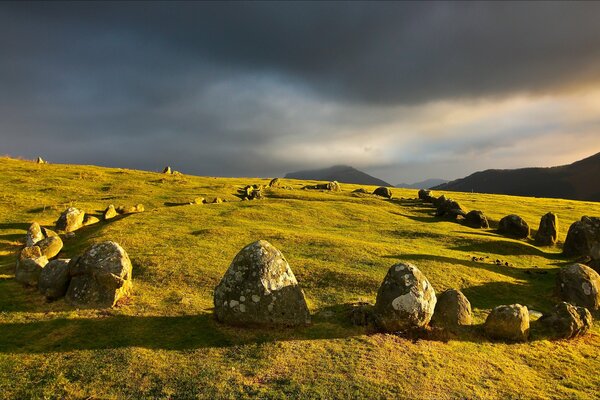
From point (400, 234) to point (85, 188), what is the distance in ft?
162

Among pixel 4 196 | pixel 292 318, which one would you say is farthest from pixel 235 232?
pixel 4 196

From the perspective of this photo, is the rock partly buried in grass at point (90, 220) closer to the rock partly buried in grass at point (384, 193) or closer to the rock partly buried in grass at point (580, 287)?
the rock partly buried in grass at point (580, 287)

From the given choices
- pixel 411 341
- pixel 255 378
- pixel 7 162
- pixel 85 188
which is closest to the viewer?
pixel 255 378

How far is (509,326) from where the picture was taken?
20766 millimetres

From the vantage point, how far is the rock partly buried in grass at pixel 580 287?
2617 centimetres

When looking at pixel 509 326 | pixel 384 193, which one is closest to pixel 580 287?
pixel 509 326

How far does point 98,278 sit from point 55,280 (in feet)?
9.47

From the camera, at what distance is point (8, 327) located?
1845 cm

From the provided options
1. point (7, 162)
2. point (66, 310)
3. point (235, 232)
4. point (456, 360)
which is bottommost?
point (456, 360)

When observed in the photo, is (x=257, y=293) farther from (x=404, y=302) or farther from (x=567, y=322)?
(x=567, y=322)

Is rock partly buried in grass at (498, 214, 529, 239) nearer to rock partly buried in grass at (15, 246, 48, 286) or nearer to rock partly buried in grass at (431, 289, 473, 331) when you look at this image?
rock partly buried in grass at (431, 289, 473, 331)

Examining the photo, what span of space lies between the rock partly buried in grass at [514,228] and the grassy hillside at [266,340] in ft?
36.9

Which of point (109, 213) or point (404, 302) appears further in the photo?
point (109, 213)

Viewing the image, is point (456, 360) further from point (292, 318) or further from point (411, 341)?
point (292, 318)
